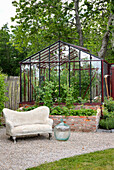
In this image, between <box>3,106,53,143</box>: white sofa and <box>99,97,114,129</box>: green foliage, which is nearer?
<box>3,106,53,143</box>: white sofa

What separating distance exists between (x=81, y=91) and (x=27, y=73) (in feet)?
7.22

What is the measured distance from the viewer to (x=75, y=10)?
1377cm

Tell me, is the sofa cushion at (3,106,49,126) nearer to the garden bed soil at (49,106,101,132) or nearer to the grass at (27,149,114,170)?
the garden bed soil at (49,106,101,132)

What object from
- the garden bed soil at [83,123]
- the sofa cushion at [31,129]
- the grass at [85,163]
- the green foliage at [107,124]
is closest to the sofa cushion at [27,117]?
the sofa cushion at [31,129]

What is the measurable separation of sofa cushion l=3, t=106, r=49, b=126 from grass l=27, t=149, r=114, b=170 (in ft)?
7.62

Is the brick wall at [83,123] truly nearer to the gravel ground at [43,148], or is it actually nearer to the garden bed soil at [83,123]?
the garden bed soil at [83,123]

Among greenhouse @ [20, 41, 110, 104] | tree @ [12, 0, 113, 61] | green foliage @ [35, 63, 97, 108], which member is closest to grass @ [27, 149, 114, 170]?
green foliage @ [35, 63, 97, 108]

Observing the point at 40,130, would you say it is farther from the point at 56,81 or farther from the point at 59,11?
the point at 59,11

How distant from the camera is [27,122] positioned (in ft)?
22.2

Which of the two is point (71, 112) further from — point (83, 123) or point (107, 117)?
point (107, 117)

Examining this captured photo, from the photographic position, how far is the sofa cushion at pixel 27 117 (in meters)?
6.58

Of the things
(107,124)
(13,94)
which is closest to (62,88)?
(107,124)

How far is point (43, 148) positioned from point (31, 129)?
91 cm

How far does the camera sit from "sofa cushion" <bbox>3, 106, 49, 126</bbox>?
6578 mm
